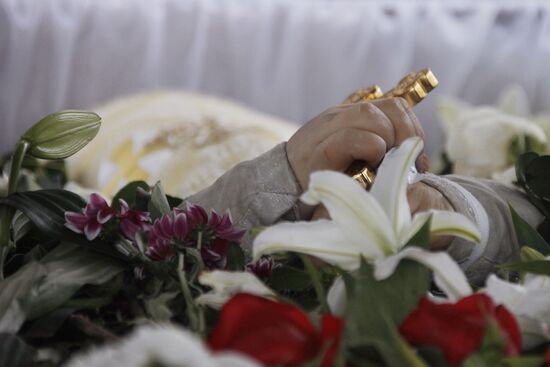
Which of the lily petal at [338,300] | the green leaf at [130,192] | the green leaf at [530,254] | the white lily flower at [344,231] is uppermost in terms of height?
the white lily flower at [344,231]

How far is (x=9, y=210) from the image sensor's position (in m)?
0.36

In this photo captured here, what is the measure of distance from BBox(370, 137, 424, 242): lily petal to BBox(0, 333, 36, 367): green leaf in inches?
5.6

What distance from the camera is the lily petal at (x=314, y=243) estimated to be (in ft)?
0.92

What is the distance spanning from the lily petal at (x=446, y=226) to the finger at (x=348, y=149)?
0.13m

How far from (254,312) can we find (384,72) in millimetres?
1194

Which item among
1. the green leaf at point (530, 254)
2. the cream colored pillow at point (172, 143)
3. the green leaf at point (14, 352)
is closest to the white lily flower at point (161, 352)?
the green leaf at point (14, 352)

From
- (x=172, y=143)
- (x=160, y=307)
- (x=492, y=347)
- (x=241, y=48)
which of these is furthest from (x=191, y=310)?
(x=241, y=48)

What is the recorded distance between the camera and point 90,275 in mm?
338

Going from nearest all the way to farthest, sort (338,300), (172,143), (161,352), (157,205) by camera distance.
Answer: (161,352), (338,300), (157,205), (172,143)

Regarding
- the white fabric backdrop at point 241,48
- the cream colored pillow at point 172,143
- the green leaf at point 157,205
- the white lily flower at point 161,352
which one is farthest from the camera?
the white fabric backdrop at point 241,48

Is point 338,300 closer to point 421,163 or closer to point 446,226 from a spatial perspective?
point 446,226

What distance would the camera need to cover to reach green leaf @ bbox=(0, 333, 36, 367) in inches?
11.0

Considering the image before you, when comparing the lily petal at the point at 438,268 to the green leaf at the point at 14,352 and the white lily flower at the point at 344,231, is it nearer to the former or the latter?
the white lily flower at the point at 344,231

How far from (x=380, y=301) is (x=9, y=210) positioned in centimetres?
19
